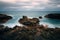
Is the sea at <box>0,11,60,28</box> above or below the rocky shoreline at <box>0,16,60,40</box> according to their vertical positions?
above

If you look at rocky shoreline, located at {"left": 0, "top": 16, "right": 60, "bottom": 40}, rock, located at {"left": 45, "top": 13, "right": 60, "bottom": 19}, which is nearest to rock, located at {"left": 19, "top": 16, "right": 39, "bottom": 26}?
rocky shoreline, located at {"left": 0, "top": 16, "right": 60, "bottom": 40}

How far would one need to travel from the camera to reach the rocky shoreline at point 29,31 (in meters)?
2.09

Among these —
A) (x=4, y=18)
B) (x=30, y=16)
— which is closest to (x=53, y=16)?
(x=30, y=16)

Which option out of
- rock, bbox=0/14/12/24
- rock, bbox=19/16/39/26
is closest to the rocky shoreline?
rock, bbox=19/16/39/26

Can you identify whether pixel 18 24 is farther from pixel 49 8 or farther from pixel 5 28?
pixel 49 8

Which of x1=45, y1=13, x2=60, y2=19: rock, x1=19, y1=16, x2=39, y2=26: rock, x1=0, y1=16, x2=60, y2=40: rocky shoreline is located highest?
x1=45, y1=13, x2=60, y2=19: rock

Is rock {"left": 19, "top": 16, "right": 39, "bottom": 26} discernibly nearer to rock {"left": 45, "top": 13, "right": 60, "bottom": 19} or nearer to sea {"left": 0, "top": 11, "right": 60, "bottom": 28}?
sea {"left": 0, "top": 11, "right": 60, "bottom": 28}

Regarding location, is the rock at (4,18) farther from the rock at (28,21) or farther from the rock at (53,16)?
the rock at (53,16)

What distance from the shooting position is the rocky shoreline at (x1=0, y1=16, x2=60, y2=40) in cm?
209

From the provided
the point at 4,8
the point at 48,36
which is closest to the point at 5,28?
the point at 4,8

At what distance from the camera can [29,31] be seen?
6.97 ft

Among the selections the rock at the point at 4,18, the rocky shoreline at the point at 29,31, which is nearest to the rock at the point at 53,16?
the rocky shoreline at the point at 29,31

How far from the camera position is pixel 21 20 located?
2.17 m

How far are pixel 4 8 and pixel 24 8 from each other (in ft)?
1.38
